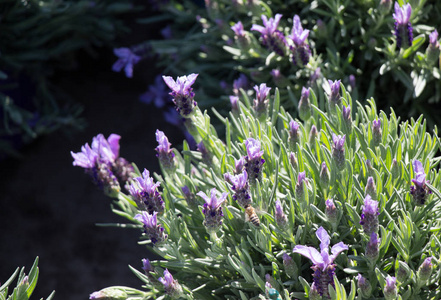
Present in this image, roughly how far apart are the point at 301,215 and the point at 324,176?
0.13 meters

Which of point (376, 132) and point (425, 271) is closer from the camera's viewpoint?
point (425, 271)

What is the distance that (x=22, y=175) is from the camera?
2.94 m

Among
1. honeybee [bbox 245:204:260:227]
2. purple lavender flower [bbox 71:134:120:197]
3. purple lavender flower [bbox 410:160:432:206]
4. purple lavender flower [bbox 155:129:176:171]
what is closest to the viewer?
purple lavender flower [bbox 410:160:432:206]

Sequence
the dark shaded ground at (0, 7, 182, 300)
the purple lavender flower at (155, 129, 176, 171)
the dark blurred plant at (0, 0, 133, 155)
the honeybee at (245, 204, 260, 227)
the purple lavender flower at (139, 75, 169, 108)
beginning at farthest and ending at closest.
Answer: the purple lavender flower at (139, 75, 169, 108) < the dark blurred plant at (0, 0, 133, 155) < the dark shaded ground at (0, 7, 182, 300) < the purple lavender flower at (155, 129, 176, 171) < the honeybee at (245, 204, 260, 227)

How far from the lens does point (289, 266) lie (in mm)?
1337

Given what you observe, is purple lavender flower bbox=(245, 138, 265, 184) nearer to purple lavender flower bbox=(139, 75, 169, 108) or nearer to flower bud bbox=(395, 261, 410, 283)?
flower bud bbox=(395, 261, 410, 283)

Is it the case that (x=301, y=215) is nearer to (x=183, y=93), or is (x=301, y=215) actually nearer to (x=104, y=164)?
(x=183, y=93)

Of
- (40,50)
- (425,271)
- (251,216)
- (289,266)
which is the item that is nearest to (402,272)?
(425,271)

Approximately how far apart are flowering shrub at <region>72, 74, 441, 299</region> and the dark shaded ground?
3.12ft

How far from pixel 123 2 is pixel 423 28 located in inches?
72.1

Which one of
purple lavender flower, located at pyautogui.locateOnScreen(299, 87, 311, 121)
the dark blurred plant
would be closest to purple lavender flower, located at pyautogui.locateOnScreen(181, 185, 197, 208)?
purple lavender flower, located at pyautogui.locateOnScreen(299, 87, 311, 121)

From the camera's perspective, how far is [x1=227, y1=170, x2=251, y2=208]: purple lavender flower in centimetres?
134

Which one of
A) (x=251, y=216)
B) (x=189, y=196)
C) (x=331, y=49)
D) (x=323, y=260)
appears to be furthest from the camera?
(x=331, y=49)

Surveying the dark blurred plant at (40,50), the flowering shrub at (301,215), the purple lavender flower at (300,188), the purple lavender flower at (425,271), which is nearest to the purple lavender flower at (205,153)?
the flowering shrub at (301,215)
